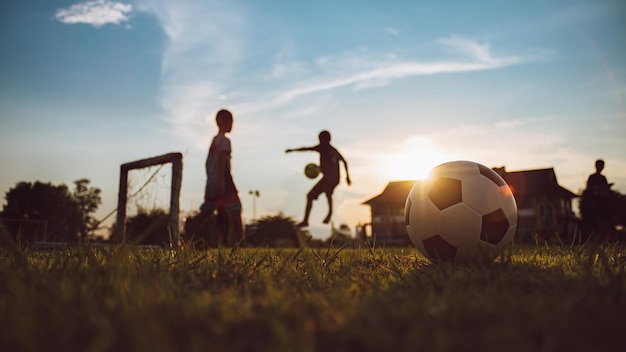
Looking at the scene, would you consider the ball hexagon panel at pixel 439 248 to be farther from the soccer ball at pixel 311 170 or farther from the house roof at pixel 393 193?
the house roof at pixel 393 193

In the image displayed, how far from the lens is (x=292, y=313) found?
6.21 feet

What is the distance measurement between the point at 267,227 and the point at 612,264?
128ft

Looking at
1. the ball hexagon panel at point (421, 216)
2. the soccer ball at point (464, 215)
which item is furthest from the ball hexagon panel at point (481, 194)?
the ball hexagon panel at point (421, 216)

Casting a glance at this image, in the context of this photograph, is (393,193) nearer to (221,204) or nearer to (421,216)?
(221,204)

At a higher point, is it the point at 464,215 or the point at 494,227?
the point at 464,215

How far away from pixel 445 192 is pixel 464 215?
0.28m

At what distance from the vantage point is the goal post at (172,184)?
30.2ft

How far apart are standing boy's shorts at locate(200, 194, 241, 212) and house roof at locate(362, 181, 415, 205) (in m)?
39.0

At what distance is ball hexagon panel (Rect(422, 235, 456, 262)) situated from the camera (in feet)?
14.5

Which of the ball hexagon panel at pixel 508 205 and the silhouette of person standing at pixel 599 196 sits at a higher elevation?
the silhouette of person standing at pixel 599 196

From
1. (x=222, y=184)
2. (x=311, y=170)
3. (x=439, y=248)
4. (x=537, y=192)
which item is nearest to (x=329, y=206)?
(x=311, y=170)

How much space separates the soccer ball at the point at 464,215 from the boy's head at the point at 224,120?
338cm

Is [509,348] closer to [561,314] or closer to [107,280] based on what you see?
[561,314]

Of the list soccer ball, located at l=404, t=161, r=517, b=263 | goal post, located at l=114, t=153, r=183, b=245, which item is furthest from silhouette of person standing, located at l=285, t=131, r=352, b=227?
soccer ball, located at l=404, t=161, r=517, b=263
